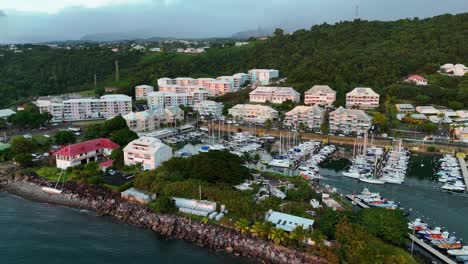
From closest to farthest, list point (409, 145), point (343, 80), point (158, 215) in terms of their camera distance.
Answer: point (158, 215)
point (409, 145)
point (343, 80)

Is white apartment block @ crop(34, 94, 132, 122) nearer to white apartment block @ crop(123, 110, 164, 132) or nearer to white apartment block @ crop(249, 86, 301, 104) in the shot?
white apartment block @ crop(123, 110, 164, 132)

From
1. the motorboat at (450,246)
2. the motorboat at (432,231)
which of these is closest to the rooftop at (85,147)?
the motorboat at (432,231)

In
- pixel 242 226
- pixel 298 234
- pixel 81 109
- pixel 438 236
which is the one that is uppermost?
pixel 81 109

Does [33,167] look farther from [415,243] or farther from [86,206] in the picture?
[415,243]

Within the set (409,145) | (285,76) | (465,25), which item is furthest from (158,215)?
(465,25)

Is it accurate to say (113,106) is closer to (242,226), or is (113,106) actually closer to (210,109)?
(210,109)

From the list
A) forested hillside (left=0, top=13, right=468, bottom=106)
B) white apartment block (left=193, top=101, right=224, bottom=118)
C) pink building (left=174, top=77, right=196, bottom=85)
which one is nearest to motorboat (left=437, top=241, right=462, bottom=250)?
forested hillside (left=0, top=13, right=468, bottom=106)

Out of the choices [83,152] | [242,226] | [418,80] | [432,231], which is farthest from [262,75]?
A: [242,226]
